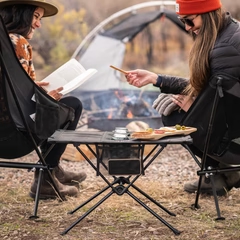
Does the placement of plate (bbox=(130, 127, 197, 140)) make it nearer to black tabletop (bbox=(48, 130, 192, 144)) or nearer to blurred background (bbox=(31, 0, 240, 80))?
black tabletop (bbox=(48, 130, 192, 144))

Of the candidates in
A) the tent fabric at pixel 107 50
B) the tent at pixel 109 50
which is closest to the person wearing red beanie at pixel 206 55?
the tent at pixel 109 50

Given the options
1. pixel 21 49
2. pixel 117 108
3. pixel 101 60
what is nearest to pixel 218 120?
pixel 21 49

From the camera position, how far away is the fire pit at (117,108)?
5375mm

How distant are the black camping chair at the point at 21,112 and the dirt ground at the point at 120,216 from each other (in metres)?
0.16

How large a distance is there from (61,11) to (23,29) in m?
8.12

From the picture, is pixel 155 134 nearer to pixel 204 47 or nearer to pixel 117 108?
pixel 204 47

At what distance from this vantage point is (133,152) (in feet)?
8.95

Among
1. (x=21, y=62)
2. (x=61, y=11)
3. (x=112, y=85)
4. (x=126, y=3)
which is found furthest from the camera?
(x=126, y=3)

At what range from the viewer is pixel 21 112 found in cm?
289

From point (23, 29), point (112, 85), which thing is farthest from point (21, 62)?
point (112, 85)

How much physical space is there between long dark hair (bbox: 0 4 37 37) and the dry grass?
1029mm

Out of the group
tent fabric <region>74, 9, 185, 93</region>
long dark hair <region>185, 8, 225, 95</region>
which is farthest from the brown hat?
tent fabric <region>74, 9, 185, 93</region>

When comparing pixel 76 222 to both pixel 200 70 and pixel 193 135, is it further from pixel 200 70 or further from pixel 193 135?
pixel 200 70

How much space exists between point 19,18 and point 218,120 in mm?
1305
